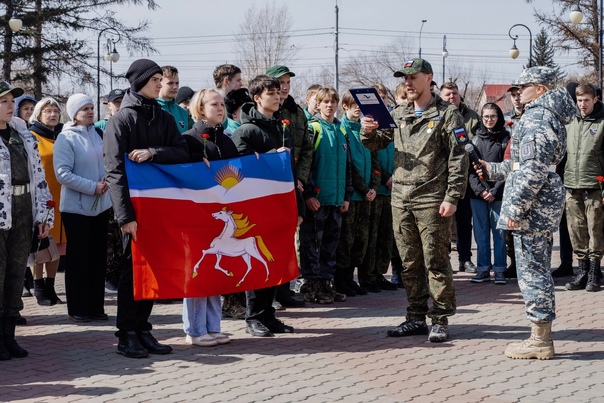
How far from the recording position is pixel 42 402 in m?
6.13

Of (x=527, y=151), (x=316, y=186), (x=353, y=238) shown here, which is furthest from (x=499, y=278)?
(x=527, y=151)

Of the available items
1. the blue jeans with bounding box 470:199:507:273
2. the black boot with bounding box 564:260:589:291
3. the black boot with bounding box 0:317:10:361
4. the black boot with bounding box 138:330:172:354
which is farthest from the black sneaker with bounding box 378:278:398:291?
the black boot with bounding box 0:317:10:361

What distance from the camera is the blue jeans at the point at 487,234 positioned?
39.0 feet

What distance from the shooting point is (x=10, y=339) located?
25.1 ft

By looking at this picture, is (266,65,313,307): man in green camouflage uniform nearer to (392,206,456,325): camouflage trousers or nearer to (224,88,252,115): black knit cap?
(224,88,252,115): black knit cap

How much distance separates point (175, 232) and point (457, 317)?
3.33m

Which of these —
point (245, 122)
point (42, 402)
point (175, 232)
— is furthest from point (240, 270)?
point (42, 402)

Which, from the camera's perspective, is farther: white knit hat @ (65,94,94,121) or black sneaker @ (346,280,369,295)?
black sneaker @ (346,280,369,295)

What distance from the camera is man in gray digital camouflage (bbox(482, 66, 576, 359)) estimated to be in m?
7.23

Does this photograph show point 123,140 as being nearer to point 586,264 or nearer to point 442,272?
point 442,272

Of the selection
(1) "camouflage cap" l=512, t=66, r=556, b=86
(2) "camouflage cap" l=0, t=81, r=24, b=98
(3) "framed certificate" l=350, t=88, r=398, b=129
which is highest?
(1) "camouflage cap" l=512, t=66, r=556, b=86

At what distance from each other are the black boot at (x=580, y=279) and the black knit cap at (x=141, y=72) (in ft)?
20.6

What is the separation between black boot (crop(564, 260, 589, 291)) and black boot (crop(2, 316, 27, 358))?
22.3 feet

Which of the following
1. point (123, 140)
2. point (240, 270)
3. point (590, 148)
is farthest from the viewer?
point (590, 148)
